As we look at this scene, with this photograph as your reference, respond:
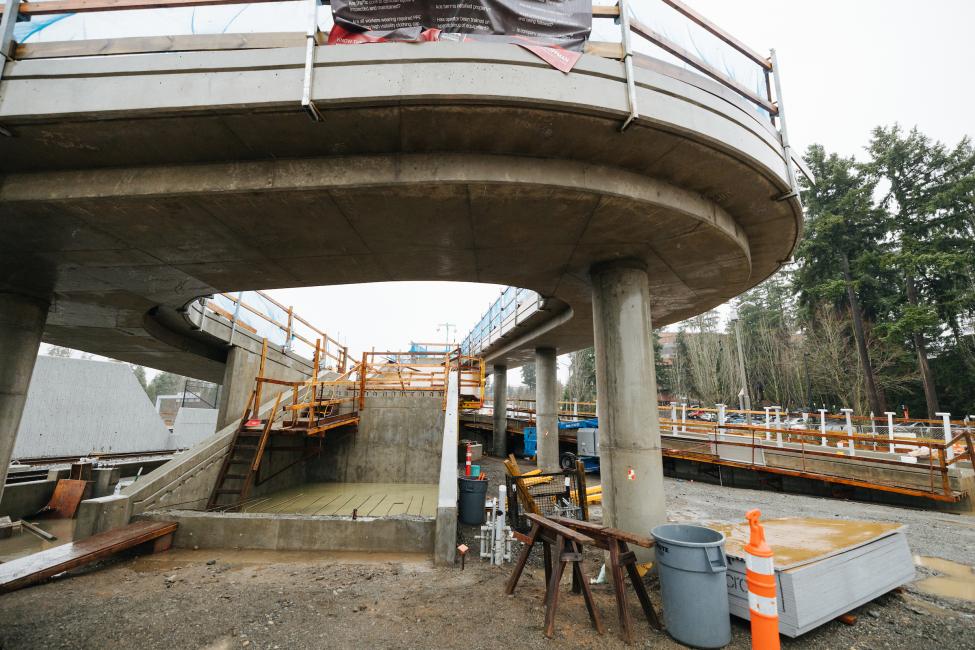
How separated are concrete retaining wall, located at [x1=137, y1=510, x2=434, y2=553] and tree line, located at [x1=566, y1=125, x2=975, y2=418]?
94.3 ft

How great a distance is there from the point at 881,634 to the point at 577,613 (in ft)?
9.87

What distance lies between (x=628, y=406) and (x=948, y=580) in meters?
4.75

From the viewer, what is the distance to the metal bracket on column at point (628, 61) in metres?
4.19

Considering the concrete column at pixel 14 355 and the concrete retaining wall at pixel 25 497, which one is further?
the concrete retaining wall at pixel 25 497

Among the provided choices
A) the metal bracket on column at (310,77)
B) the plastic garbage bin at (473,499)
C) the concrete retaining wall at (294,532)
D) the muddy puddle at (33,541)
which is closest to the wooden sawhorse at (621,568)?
the concrete retaining wall at (294,532)

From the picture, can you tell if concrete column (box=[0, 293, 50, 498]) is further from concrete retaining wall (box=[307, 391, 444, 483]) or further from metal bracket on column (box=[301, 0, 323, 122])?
metal bracket on column (box=[301, 0, 323, 122])

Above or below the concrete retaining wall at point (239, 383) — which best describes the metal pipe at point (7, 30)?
above

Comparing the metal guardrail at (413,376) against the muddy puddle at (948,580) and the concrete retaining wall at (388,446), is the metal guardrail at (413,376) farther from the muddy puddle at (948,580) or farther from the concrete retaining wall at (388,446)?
the muddy puddle at (948,580)

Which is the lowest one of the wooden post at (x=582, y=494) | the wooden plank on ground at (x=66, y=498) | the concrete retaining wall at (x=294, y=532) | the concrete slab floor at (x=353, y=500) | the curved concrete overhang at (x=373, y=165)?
the wooden plank on ground at (x=66, y=498)

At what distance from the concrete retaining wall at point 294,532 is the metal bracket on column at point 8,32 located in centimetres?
591

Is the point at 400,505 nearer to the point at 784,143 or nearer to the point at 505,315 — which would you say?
the point at 505,315

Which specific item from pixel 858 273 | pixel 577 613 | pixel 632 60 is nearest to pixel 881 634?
pixel 577 613

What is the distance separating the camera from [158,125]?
4.26 m

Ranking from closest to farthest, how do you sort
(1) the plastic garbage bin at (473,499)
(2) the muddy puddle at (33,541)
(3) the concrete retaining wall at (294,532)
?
1. (3) the concrete retaining wall at (294,532)
2. (2) the muddy puddle at (33,541)
3. (1) the plastic garbage bin at (473,499)
